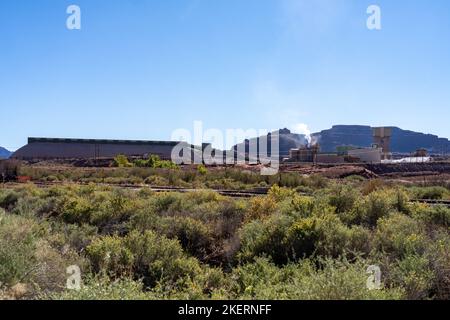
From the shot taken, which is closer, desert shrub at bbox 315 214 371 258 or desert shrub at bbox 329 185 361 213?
desert shrub at bbox 315 214 371 258

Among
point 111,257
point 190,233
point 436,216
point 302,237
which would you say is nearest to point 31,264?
point 111,257

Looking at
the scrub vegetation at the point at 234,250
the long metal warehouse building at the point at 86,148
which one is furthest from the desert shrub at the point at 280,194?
the long metal warehouse building at the point at 86,148

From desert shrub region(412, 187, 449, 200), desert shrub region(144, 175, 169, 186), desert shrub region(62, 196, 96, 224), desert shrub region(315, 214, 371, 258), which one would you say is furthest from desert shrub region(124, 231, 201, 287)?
desert shrub region(144, 175, 169, 186)

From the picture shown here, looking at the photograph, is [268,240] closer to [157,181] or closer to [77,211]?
[77,211]

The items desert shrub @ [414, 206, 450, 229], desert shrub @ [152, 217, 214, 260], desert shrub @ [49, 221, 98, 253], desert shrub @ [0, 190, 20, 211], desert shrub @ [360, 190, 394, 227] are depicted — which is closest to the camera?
desert shrub @ [49, 221, 98, 253]

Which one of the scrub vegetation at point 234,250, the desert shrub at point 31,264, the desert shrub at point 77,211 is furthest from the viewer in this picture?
the desert shrub at point 77,211

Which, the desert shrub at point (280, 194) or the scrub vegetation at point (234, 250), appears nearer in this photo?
the scrub vegetation at point (234, 250)

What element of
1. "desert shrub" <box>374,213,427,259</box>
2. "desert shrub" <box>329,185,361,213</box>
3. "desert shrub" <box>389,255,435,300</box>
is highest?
"desert shrub" <box>329,185,361,213</box>

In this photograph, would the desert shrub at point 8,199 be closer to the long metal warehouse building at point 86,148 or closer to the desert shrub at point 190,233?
the desert shrub at point 190,233

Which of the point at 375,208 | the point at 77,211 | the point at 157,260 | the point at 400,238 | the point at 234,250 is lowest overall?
the point at 234,250

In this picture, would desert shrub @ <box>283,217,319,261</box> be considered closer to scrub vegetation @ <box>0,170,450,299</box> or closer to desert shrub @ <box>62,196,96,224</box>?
scrub vegetation @ <box>0,170,450,299</box>

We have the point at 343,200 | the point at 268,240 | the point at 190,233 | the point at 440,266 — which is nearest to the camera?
the point at 440,266

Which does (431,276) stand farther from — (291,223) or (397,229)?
(291,223)
